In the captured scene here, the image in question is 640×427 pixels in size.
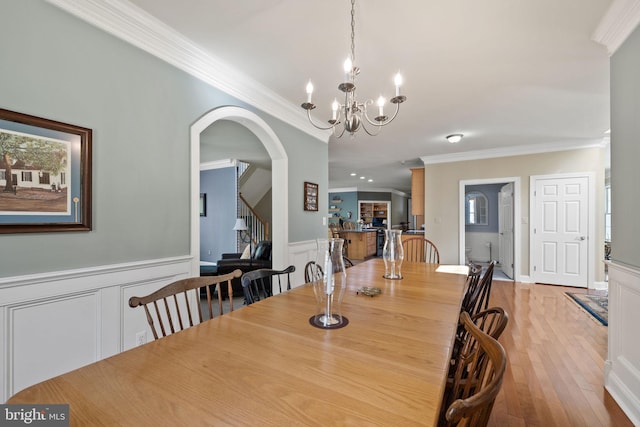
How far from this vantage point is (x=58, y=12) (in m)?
1.58

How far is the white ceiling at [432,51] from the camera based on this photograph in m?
1.80

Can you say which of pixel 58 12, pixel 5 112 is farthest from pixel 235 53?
pixel 5 112

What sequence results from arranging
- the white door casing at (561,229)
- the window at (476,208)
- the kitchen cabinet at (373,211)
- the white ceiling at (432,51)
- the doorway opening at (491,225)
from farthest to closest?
the kitchen cabinet at (373,211), the window at (476,208), the doorway opening at (491,225), the white door casing at (561,229), the white ceiling at (432,51)

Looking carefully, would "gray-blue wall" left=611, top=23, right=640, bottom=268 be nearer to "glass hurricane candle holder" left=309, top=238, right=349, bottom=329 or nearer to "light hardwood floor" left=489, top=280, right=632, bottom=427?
"light hardwood floor" left=489, top=280, right=632, bottom=427

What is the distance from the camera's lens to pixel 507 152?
5.25 metres

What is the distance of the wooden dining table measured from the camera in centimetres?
62

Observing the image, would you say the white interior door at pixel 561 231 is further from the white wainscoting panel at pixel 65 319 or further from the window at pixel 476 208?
the white wainscoting panel at pixel 65 319

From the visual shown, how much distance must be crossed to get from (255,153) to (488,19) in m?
4.27

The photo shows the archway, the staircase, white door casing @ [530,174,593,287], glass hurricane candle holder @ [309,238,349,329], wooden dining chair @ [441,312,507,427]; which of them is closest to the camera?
wooden dining chair @ [441,312,507,427]

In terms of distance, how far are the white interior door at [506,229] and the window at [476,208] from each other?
1.38 meters

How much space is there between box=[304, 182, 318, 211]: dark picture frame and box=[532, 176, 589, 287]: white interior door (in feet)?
13.3

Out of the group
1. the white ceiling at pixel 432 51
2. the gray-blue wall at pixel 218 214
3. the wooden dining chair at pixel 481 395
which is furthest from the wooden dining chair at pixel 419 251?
the gray-blue wall at pixel 218 214

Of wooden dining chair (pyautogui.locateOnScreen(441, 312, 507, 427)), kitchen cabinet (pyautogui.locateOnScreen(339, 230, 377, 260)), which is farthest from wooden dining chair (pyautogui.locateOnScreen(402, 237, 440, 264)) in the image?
kitchen cabinet (pyautogui.locateOnScreen(339, 230, 377, 260))

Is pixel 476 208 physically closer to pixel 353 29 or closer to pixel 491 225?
pixel 491 225
